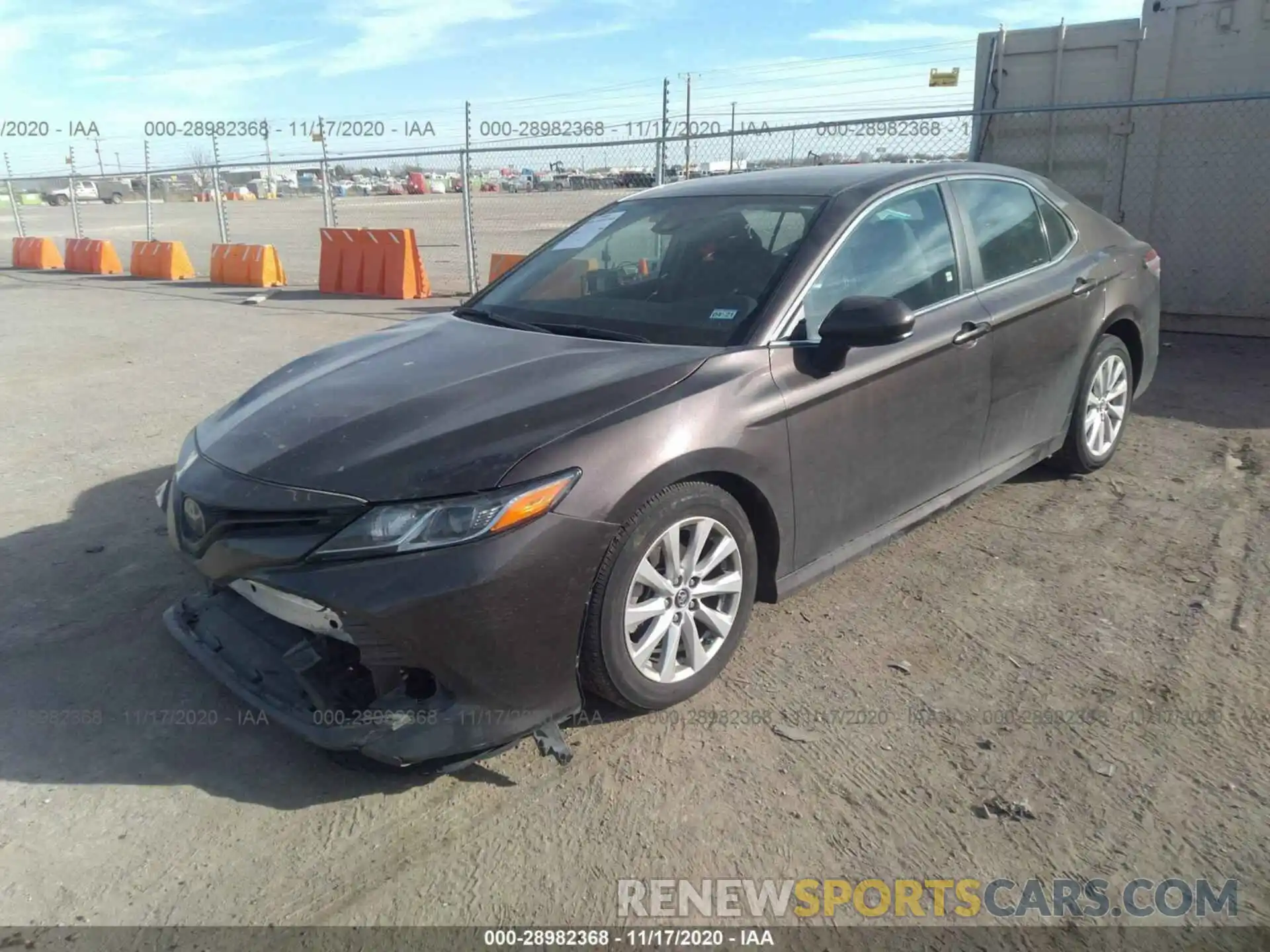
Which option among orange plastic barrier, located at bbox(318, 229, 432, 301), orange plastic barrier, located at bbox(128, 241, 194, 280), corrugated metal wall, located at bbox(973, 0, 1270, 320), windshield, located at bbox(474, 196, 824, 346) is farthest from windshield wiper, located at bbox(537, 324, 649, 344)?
orange plastic barrier, located at bbox(128, 241, 194, 280)

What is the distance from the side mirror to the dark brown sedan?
10 mm

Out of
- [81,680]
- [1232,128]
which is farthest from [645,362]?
[1232,128]

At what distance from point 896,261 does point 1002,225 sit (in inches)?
36.7

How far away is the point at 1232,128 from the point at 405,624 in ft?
28.1

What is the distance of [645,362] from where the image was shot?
10.3 ft

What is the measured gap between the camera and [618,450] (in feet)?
9.04

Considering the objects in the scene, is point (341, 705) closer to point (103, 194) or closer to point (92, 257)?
point (92, 257)

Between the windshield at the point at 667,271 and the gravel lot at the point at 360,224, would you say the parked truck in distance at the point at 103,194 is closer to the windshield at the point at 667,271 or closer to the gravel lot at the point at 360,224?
the gravel lot at the point at 360,224

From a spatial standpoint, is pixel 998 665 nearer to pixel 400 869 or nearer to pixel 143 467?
pixel 400 869

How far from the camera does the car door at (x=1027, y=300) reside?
13.5 ft

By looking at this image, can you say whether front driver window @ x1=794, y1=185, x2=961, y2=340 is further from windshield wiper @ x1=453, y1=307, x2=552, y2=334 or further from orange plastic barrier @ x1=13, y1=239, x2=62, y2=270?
orange plastic barrier @ x1=13, y1=239, x2=62, y2=270

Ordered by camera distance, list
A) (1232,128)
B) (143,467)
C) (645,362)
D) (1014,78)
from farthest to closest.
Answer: (1014,78)
(1232,128)
(143,467)
(645,362)

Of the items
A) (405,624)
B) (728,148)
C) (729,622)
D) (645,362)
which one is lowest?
(729,622)
